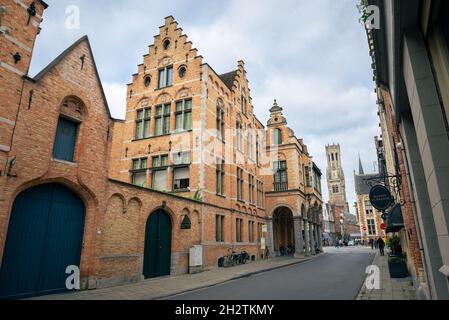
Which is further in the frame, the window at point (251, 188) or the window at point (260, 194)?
the window at point (260, 194)

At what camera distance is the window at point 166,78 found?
20422mm

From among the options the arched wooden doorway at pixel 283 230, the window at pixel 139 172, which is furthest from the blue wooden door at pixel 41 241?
the arched wooden doorway at pixel 283 230

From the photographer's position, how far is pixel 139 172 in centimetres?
1961

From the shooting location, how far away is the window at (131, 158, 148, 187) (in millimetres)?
19375

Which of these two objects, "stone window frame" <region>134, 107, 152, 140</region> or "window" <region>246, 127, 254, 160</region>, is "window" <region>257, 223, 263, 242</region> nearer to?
"window" <region>246, 127, 254, 160</region>

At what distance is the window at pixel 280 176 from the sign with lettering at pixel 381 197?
2038 centimetres

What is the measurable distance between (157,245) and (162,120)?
9.54 m

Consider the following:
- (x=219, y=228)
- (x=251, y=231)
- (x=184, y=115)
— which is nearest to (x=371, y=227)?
(x=251, y=231)

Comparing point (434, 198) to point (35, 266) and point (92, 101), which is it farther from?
point (92, 101)

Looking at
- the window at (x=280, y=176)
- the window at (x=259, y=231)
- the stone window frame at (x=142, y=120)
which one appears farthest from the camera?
the window at (x=280, y=176)

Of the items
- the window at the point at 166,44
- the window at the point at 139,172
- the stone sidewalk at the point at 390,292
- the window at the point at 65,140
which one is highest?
the window at the point at 166,44

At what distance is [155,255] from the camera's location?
13117mm

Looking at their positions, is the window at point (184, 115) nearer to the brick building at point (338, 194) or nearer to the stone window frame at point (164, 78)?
the stone window frame at point (164, 78)
